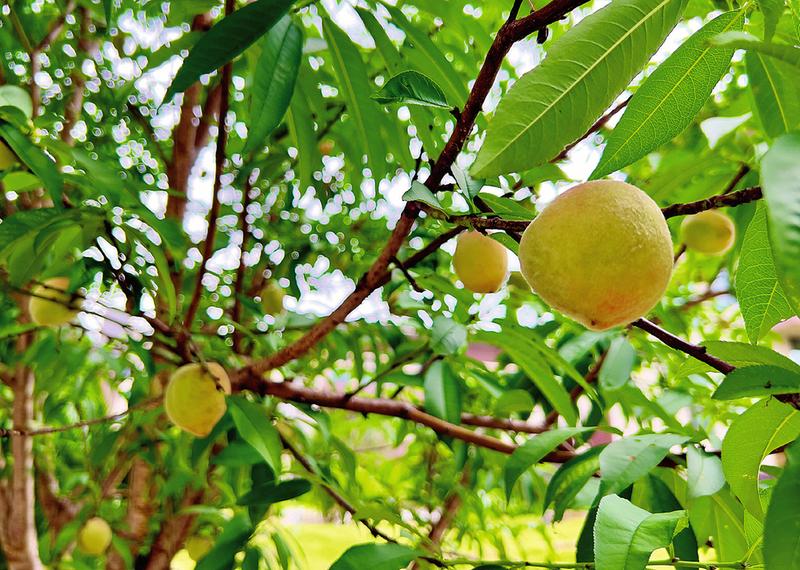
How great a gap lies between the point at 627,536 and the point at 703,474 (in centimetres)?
23

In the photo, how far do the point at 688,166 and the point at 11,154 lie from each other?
0.92 m

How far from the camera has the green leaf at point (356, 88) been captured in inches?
25.4

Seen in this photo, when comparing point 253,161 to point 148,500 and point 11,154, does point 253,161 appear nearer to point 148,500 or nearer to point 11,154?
point 11,154

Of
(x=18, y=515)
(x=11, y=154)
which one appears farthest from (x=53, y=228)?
(x=18, y=515)

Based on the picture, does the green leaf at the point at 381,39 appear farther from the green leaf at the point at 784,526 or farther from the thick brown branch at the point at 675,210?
the green leaf at the point at 784,526

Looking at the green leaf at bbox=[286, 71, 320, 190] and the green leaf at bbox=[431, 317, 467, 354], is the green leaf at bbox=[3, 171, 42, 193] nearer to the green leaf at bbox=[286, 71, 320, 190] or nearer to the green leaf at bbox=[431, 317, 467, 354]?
the green leaf at bbox=[286, 71, 320, 190]

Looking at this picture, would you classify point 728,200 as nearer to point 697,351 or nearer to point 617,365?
point 697,351

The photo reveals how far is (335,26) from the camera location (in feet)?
2.10

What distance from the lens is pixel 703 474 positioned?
24.3 inches

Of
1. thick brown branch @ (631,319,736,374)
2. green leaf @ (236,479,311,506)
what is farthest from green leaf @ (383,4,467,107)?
green leaf @ (236,479,311,506)

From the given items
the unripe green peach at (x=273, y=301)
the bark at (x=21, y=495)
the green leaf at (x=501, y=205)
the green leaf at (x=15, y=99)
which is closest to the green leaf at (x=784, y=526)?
the green leaf at (x=501, y=205)

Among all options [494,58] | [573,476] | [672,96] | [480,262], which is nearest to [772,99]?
[672,96]

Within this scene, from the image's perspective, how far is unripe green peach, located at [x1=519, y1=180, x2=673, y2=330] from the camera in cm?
42

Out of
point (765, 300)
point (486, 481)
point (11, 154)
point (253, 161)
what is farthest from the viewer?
point (486, 481)
